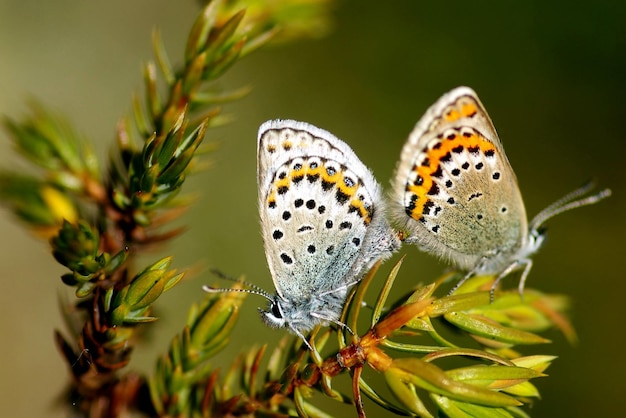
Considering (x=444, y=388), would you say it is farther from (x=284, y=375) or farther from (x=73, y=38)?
(x=73, y=38)

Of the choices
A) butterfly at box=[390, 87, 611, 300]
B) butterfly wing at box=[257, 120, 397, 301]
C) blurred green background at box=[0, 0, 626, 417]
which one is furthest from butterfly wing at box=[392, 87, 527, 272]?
blurred green background at box=[0, 0, 626, 417]

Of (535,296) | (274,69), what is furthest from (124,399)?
(274,69)

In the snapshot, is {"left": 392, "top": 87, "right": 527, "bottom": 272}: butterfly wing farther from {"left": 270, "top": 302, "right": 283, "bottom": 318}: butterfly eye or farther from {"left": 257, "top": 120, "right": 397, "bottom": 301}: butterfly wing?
{"left": 270, "top": 302, "right": 283, "bottom": 318}: butterfly eye

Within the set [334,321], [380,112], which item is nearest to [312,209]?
[334,321]

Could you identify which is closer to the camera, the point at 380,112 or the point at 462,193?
the point at 462,193

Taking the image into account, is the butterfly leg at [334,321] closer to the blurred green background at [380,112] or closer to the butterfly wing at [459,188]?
the butterfly wing at [459,188]

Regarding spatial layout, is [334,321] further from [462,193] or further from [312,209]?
[462,193]

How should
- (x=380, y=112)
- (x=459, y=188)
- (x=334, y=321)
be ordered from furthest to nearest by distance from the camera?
(x=380, y=112)
(x=459, y=188)
(x=334, y=321)
